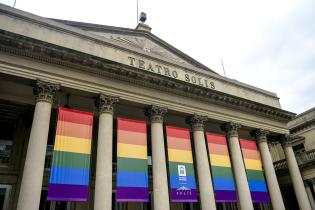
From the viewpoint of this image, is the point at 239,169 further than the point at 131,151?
Yes

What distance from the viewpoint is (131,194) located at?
467 inches

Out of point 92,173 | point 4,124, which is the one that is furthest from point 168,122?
point 4,124

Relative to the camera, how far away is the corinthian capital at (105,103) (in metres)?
13.0

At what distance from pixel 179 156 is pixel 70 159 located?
510 cm

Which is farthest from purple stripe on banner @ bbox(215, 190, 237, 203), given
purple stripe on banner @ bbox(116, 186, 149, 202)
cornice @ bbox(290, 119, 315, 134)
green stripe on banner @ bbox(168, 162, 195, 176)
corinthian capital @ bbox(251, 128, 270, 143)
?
cornice @ bbox(290, 119, 315, 134)

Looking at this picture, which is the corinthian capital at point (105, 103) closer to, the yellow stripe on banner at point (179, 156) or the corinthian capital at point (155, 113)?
the corinthian capital at point (155, 113)

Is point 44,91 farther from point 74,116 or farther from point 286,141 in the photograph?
point 286,141

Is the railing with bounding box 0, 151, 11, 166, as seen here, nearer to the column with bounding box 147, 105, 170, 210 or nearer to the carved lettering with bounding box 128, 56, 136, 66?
the column with bounding box 147, 105, 170, 210

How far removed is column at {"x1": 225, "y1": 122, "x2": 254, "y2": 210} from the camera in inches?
589

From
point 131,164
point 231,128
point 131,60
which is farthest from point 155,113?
point 231,128

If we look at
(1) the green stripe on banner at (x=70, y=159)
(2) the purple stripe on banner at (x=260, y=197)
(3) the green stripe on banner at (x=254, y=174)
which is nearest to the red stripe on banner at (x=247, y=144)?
(3) the green stripe on banner at (x=254, y=174)

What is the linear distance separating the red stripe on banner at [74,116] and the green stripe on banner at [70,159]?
1374 millimetres

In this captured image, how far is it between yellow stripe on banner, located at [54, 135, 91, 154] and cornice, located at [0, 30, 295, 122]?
3234 mm

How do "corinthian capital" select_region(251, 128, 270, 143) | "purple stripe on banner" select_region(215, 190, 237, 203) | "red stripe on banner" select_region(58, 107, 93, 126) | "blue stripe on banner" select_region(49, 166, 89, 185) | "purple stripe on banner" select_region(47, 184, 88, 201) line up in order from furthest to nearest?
"corinthian capital" select_region(251, 128, 270, 143) → "purple stripe on banner" select_region(215, 190, 237, 203) → "red stripe on banner" select_region(58, 107, 93, 126) → "blue stripe on banner" select_region(49, 166, 89, 185) → "purple stripe on banner" select_region(47, 184, 88, 201)
